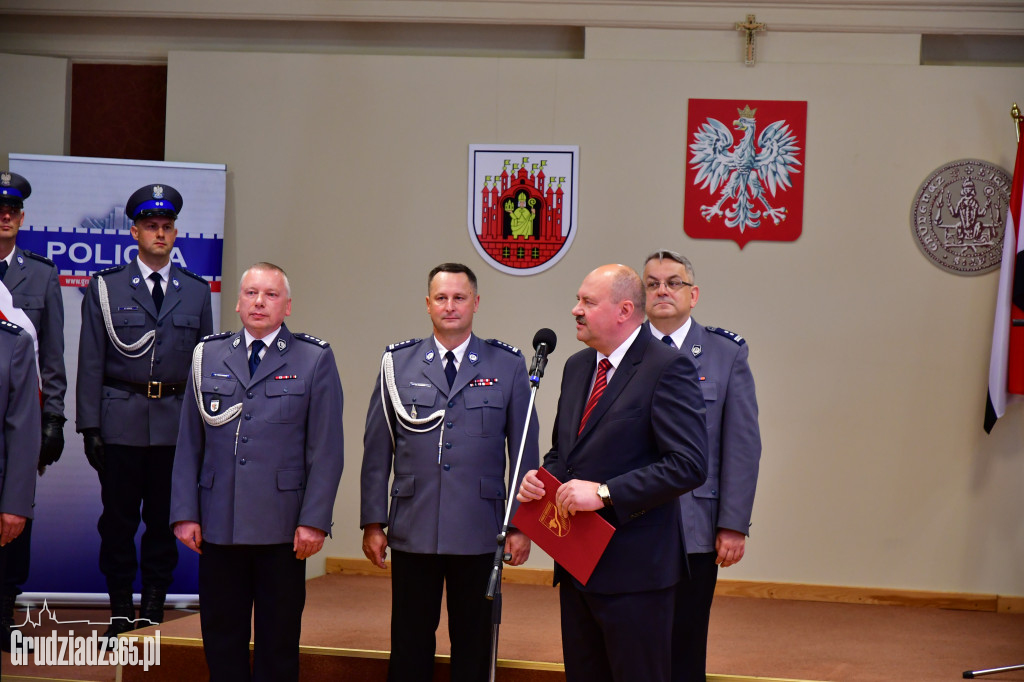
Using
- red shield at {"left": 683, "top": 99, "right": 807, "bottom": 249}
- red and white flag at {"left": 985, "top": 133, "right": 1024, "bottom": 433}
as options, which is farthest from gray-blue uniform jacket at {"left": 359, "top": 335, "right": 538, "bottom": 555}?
red and white flag at {"left": 985, "top": 133, "right": 1024, "bottom": 433}

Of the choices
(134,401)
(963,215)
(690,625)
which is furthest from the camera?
(963,215)

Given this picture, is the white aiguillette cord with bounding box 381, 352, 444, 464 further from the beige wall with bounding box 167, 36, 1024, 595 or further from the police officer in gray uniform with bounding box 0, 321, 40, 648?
the beige wall with bounding box 167, 36, 1024, 595

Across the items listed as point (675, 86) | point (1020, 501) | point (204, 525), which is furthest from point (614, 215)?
point (204, 525)

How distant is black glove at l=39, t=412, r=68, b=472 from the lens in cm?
388

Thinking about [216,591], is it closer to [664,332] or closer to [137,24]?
[664,332]

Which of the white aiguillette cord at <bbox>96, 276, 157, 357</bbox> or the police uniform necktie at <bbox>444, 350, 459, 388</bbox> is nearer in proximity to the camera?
the police uniform necktie at <bbox>444, 350, 459, 388</bbox>

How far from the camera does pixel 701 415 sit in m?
2.53

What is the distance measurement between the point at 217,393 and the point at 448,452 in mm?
778

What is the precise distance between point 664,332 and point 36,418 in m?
2.02

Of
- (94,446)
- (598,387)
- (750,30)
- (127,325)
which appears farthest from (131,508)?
(750,30)

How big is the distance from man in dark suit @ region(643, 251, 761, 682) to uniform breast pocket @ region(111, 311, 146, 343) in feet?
7.08

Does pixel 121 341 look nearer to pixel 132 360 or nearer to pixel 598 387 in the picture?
pixel 132 360

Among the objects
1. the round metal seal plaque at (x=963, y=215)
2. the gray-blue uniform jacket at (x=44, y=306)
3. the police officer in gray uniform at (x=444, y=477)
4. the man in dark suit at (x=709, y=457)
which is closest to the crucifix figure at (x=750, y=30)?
the round metal seal plaque at (x=963, y=215)

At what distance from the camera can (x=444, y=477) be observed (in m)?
3.16
